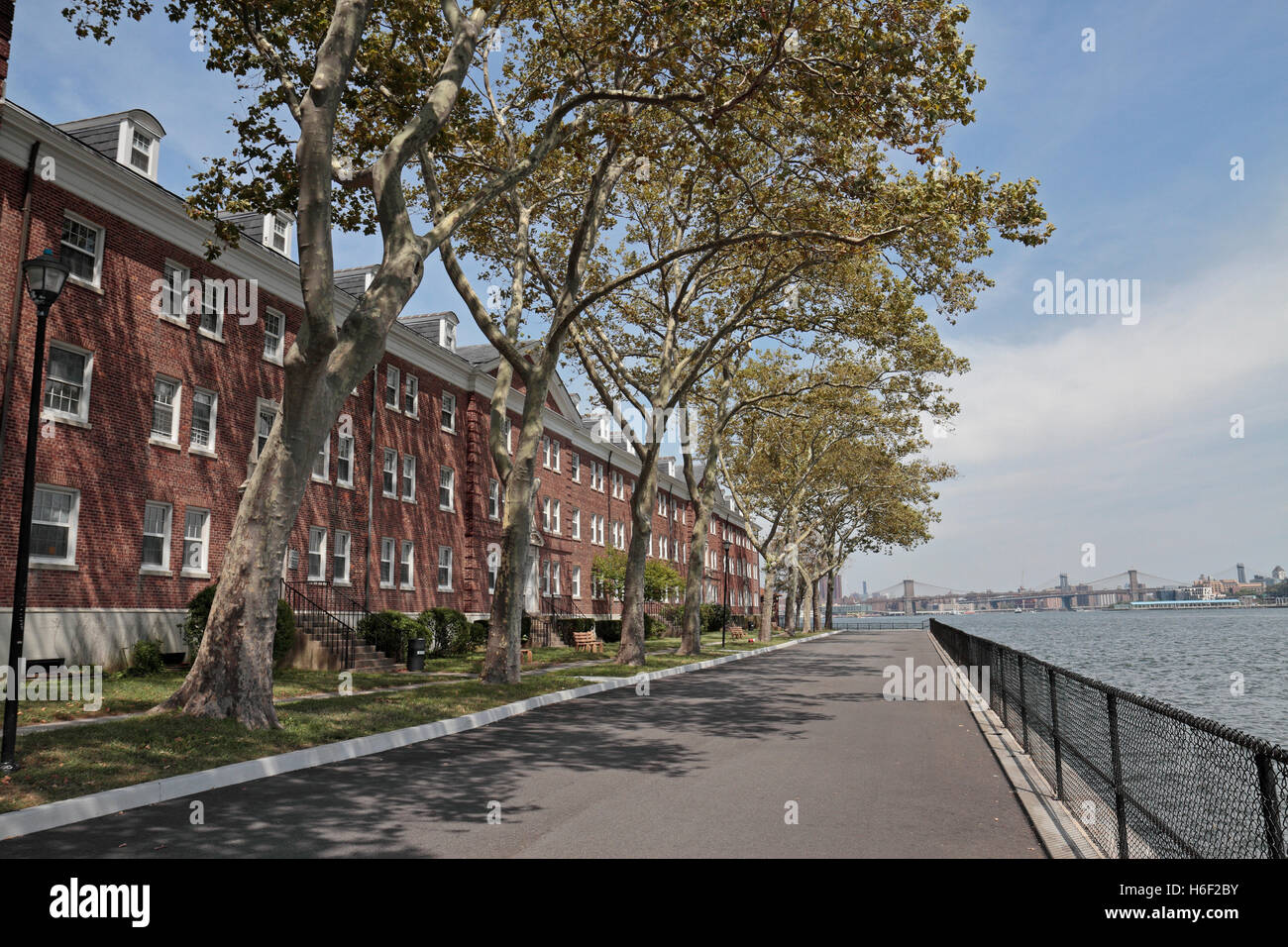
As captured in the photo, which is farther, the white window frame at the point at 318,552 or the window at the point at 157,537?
the white window frame at the point at 318,552

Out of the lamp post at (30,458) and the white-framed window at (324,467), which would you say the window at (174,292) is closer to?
the white-framed window at (324,467)

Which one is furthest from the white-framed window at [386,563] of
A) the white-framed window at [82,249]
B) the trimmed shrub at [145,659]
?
the white-framed window at [82,249]

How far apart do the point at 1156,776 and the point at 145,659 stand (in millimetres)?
20234

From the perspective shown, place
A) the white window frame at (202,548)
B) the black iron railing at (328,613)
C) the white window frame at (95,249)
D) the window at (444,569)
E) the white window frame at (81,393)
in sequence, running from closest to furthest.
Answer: the white window frame at (81,393) < the white window frame at (95,249) < the white window frame at (202,548) < the black iron railing at (328,613) < the window at (444,569)

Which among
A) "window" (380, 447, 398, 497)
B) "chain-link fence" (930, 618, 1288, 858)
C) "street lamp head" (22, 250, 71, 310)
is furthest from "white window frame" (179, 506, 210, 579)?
"chain-link fence" (930, 618, 1288, 858)

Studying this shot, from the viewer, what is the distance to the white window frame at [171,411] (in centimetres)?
2170

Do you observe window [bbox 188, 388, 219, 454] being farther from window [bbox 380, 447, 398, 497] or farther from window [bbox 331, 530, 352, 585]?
window [bbox 380, 447, 398, 497]

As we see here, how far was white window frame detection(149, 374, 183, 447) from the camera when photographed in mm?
21703

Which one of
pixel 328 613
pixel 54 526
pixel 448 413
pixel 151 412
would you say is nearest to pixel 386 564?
pixel 328 613

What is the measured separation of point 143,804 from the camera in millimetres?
8398

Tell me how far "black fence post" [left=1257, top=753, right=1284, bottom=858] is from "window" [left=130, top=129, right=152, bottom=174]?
81.6 feet

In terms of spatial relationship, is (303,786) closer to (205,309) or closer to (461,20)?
(461,20)

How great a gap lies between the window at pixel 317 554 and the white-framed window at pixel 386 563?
3.11 m
